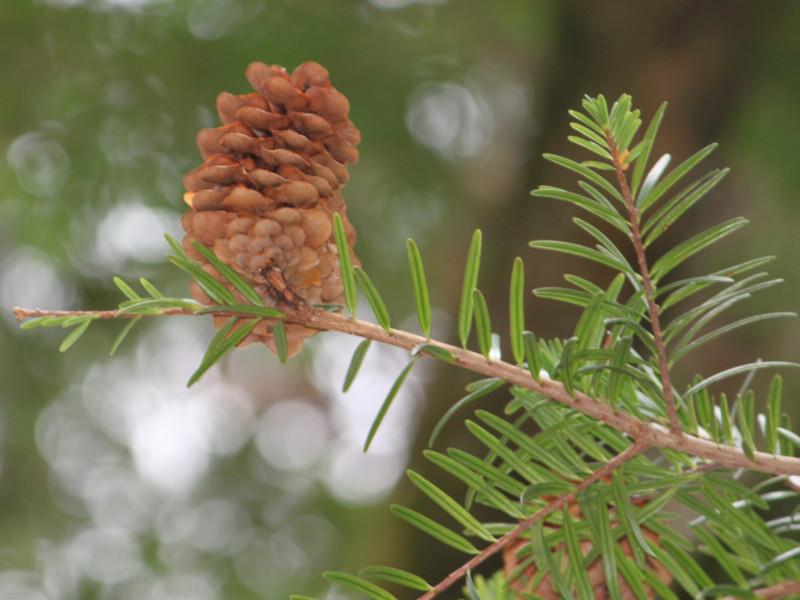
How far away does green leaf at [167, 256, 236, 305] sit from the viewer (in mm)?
246

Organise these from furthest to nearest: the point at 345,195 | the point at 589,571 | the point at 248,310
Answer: the point at 345,195
the point at 589,571
the point at 248,310

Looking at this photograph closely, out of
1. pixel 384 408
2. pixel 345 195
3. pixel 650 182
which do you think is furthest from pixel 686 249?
pixel 345 195

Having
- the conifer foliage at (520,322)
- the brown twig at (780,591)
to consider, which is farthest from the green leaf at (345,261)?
the brown twig at (780,591)

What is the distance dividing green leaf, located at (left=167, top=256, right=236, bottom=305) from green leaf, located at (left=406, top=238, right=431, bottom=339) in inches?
2.8

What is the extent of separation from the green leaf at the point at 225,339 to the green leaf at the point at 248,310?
0.04 feet

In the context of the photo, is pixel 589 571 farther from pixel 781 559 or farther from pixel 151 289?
pixel 151 289

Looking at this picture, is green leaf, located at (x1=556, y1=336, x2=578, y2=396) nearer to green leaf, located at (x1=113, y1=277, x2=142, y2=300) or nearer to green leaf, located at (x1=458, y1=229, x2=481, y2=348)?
green leaf, located at (x1=458, y1=229, x2=481, y2=348)

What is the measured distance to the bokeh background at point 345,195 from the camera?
91cm

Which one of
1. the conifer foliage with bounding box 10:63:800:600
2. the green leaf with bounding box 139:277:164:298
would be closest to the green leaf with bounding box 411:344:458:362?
the conifer foliage with bounding box 10:63:800:600

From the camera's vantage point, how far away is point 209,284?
260 mm

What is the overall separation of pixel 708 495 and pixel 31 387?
3.90 feet

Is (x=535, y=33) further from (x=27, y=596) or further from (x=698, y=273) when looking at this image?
(x=27, y=596)

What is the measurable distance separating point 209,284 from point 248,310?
0.08ft

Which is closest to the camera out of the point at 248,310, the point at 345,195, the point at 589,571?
the point at 248,310
